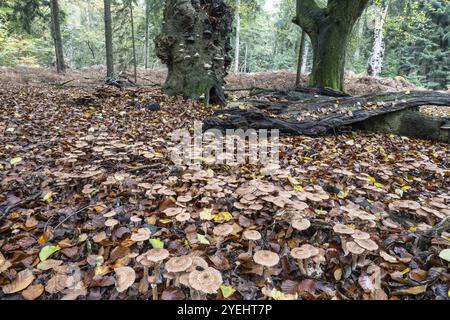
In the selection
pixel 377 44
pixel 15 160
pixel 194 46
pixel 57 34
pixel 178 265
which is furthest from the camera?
pixel 377 44

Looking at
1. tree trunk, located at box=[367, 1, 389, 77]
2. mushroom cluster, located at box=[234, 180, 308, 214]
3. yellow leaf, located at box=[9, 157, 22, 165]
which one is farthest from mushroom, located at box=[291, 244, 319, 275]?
tree trunk, located at box=[367, 1, 389, 77]

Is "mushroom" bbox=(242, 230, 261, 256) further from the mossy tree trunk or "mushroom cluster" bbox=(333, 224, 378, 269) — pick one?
the mossy tree trunk

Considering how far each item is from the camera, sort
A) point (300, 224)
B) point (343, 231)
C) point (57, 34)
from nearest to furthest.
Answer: point (343, 231) < point (300, 224) < point (57, 34)

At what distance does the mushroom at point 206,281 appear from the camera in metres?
1.65

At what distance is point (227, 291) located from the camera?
6.10 feet

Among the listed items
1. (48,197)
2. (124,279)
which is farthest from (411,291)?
(48,197)

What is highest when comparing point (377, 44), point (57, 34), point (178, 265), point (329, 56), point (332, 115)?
point (377, 44)

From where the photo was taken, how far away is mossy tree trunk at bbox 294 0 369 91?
850cm

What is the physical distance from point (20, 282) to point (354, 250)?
222cm

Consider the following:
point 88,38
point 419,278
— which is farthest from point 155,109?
point 88,38

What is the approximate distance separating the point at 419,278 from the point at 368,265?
0.31 metres

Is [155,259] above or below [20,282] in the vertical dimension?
above

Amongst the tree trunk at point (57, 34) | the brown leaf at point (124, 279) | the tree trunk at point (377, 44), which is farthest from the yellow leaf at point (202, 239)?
the tree trunk at point (377, 44)

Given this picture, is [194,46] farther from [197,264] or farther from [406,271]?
[406,271]
